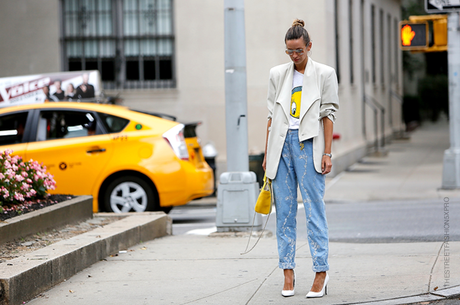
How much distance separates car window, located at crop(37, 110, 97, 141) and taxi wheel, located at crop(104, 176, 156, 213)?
2.73 feet

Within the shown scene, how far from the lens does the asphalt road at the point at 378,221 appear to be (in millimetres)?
7543

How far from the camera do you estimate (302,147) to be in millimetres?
4613

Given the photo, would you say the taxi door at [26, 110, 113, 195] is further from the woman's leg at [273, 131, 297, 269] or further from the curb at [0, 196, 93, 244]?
the woman's leg at [273, 131, 297, 269]

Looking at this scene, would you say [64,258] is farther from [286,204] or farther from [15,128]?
[15,128]

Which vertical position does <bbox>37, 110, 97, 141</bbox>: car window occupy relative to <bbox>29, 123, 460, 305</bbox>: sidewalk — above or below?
above

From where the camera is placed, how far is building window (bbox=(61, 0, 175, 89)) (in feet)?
51.8

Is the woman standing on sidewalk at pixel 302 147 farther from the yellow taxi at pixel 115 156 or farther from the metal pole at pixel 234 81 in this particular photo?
the yellow taxi at pixel 115 156

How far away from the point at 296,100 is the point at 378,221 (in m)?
4.56

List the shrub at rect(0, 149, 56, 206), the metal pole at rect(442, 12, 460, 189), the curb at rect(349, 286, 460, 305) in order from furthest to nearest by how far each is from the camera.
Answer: the metal pole at rect(442, 12, 460, 189) < the shrub at rect(0, 149, 56, 206) < the curb at rect(349, 286, 460, 305)

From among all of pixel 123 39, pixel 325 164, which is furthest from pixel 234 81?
pixel 123 39

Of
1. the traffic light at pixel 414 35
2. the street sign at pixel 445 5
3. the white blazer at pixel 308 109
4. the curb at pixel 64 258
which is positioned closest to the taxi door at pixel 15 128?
the curb at pixel 64 258

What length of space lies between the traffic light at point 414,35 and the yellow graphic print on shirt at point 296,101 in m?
7.94

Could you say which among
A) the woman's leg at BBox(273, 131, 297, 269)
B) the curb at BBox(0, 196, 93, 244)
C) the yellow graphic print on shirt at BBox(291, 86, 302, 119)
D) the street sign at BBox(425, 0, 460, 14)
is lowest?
the curb at BBox(0, 196, 93, 244)

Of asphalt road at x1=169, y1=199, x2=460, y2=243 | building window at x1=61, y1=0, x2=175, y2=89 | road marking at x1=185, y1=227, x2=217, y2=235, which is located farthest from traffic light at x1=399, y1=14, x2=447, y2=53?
building window at x1=61, y1=0, x2=175, y2=89
